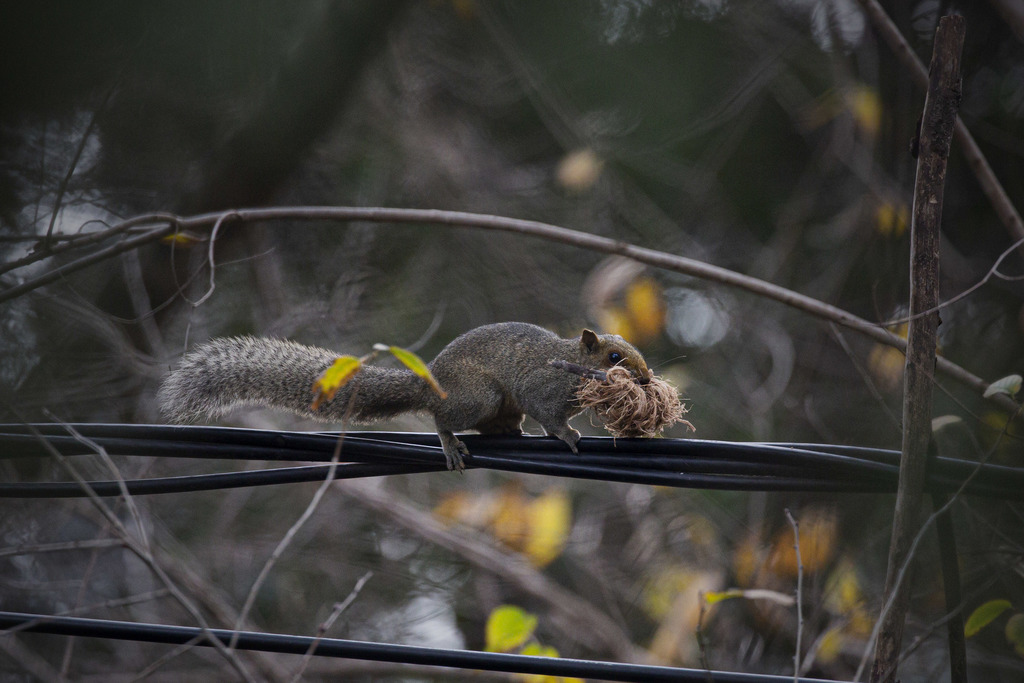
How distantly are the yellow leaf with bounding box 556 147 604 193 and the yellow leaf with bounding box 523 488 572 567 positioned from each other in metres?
2.21

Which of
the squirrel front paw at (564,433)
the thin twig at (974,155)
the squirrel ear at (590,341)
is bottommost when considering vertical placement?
the squirrel front paw at (564,433)

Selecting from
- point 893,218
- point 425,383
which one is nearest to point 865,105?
point 893,218

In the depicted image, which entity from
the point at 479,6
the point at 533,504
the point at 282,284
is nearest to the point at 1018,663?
the point at 533,504

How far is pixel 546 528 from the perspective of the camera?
16.1 feet

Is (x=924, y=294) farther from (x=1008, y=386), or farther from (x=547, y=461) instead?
(x=547, y=461)

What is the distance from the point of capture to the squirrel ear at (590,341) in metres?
2.69

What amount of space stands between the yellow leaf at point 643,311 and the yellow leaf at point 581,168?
2.67ft

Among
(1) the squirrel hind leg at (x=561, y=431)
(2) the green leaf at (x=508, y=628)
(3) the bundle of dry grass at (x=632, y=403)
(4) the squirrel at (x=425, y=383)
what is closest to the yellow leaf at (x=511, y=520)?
(2) the green leaf at (x=508, y=628)

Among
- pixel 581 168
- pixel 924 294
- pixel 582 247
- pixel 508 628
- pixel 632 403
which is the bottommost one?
pixel 508 628

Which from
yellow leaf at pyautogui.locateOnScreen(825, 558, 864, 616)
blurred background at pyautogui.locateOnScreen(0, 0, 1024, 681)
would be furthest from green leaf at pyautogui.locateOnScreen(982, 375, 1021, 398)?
yellow leaf at pyautogui.locateOnScreen(825, 558, 864, 616)

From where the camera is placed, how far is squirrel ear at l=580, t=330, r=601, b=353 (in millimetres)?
2694

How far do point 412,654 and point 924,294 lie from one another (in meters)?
1.40

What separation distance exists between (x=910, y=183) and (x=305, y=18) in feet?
14.1

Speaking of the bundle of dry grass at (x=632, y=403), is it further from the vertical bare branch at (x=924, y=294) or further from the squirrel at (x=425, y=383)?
the vertical bare branch at (x=924, y=294)
